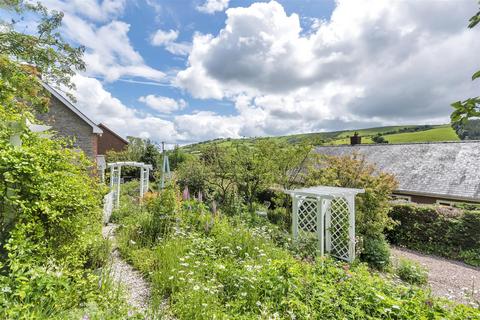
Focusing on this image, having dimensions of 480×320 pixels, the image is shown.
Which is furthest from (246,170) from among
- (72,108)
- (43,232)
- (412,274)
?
(72,108)

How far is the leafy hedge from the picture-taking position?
368 inches

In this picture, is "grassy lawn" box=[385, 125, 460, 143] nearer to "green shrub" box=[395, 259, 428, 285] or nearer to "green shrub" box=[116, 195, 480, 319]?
"green shrub" box=[395, 259, 428, 285]

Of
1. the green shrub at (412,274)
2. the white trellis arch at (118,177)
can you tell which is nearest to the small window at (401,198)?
the green shrub at (412,274)

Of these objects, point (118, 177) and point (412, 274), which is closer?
point (412, 274)

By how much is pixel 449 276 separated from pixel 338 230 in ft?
11.3

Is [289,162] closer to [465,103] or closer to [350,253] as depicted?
[350,253]

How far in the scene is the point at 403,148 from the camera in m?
16.5

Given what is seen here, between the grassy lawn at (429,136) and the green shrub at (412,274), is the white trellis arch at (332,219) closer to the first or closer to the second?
the green shrub at (412,274)

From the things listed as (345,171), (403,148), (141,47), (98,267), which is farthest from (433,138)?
(98,267)

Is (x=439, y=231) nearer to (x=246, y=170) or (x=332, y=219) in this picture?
(x=332, y=219)

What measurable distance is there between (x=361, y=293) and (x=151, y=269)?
10.5 feet

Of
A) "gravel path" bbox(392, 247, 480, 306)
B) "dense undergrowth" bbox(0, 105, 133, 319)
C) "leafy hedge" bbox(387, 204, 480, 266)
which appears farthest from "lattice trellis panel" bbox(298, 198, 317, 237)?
"dense undergrowth" bbox(0, 105, 133, 319)

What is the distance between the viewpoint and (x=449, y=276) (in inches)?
296

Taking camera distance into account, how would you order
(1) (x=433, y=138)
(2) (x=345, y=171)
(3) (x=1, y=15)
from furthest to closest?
1. (1) (x=433, y=138)
2. (2) (x=345, y=171)
3. (3) (x=1, y=15)
